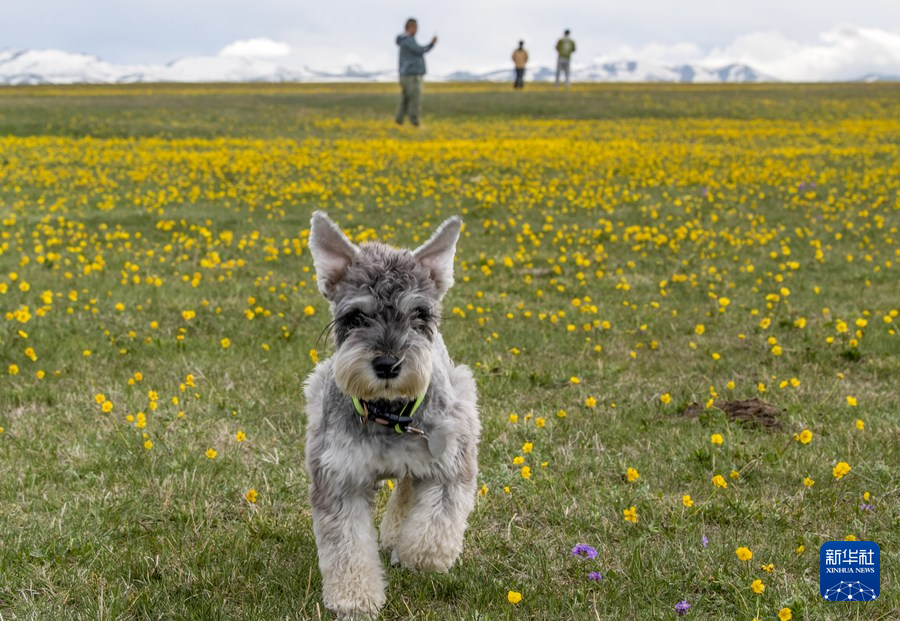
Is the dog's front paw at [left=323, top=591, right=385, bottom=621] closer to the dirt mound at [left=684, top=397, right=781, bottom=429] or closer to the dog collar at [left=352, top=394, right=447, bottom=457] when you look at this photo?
the dog collar at [left=352, top=394, right=447, bottom=457]

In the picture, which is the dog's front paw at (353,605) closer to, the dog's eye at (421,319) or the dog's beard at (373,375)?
the dog's beard at (373,375)

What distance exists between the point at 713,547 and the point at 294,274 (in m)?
9.29

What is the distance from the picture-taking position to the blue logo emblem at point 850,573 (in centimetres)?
423

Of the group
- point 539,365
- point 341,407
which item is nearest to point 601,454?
point 539,365

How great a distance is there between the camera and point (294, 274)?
12797 millimetres

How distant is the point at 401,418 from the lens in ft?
13.9

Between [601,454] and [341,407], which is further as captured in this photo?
[601,454]

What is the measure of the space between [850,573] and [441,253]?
300 cm

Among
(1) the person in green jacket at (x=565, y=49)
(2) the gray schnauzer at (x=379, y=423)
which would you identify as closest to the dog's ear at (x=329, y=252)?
(2) the gray schnauzer at (x=379, y=423)

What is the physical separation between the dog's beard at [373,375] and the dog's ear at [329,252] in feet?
Result: 1.68

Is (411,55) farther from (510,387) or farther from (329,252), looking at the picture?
(329,252)

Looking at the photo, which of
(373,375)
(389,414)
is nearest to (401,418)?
(389,414)

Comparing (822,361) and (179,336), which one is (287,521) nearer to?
(179,336)

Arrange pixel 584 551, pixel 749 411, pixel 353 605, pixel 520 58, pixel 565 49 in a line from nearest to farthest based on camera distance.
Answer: pixel 353 605 → pixel 584 551 → pixel 749 411 → pixel 565 49 → pixel 520 58
